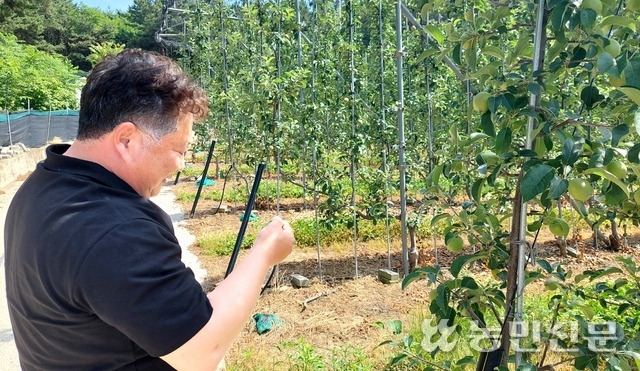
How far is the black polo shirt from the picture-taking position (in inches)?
37.3

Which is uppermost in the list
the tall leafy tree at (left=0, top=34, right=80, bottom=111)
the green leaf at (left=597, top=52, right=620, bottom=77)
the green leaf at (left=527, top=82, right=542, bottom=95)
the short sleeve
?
the green leaf at (left=597, top=52, right=620, bottom=77)

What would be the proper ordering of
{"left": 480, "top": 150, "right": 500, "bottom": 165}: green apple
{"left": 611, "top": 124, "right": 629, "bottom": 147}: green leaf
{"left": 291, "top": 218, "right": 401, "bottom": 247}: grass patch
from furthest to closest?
1. {"left": 291, "top": 218, "right": 401, "bottom": 247}: grass patch
2. {"left": 480, "top": 150, "right": 500, "bottom": 165}: green apple
3. {"left": 611, "top": 124, "right": 629, "bottom": 147}: green leaf

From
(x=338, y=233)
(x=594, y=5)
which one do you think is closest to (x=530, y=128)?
(x=594, y=5)

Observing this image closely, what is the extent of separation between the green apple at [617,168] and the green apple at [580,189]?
0.08m

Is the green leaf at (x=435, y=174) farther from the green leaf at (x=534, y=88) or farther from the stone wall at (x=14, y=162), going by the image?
the stone wall at (x=14, y=162)

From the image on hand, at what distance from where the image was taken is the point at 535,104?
53.1 inches

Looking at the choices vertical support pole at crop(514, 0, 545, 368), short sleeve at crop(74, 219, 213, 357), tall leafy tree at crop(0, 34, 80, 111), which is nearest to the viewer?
short sleeve at crop(74, 219, 213, 357)

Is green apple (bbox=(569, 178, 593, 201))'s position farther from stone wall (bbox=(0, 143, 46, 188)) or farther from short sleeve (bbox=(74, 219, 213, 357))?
stone wall (bbox=(0, 143, 46, 188))

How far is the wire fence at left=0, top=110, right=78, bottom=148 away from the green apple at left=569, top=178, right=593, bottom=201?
52.5ft

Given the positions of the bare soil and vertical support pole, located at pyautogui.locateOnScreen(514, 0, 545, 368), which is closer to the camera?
vertical support pole, located at pyautogui.locateOnScreen(514, 0, 545, 368)

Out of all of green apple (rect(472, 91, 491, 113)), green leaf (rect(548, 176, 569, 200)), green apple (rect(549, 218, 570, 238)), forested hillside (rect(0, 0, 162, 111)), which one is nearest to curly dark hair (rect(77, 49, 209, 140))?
green apple (rect(472, 91, 491, 113))

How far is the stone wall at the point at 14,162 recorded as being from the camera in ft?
39.8

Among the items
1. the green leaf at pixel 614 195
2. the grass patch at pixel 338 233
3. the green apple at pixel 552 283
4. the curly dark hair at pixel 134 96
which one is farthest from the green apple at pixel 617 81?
the grass patch at pixel 338 233

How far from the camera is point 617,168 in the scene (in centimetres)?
119
